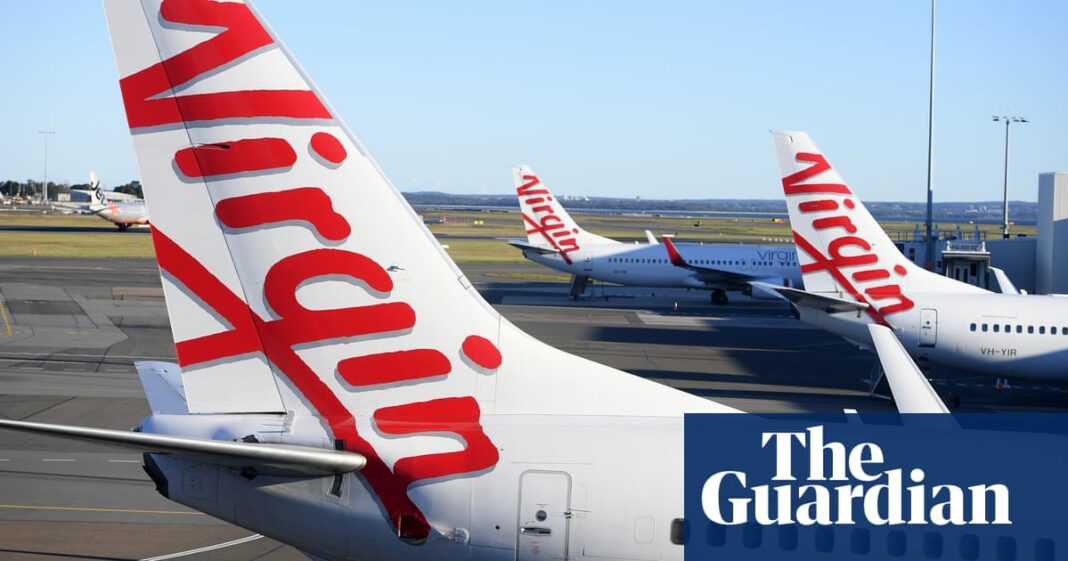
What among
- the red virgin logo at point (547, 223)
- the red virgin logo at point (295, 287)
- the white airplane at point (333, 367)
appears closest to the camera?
the white airplane at point (333, 367)

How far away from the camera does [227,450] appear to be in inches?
339

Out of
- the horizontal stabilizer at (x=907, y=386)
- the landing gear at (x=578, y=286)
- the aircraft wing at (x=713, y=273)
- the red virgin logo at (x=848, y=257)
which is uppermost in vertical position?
the aircraft wing at (x=713, y=273)

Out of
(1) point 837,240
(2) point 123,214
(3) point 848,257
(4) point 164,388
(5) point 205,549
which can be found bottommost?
(5) point 205,549

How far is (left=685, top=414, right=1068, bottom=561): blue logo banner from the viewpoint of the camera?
8.84 metres

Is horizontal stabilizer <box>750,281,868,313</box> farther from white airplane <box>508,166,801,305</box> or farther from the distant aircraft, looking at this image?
the distant aircraft

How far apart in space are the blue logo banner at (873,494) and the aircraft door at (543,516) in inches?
41.2

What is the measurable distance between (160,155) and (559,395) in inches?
164

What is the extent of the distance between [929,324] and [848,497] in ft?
74.1

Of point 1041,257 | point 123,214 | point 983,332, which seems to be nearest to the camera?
point 983,332

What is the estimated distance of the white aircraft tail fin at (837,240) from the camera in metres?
30.1

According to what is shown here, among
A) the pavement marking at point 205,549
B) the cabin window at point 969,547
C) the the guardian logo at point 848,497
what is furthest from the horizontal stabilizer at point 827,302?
the cabin window at point 969,547

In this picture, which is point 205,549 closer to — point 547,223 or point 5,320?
point 5,320

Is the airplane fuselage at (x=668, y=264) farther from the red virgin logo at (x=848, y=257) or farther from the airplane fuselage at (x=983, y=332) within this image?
the red virgin logo at (x=848, y=257)

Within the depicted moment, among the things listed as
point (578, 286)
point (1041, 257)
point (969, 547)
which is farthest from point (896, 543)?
point (578, 286)
